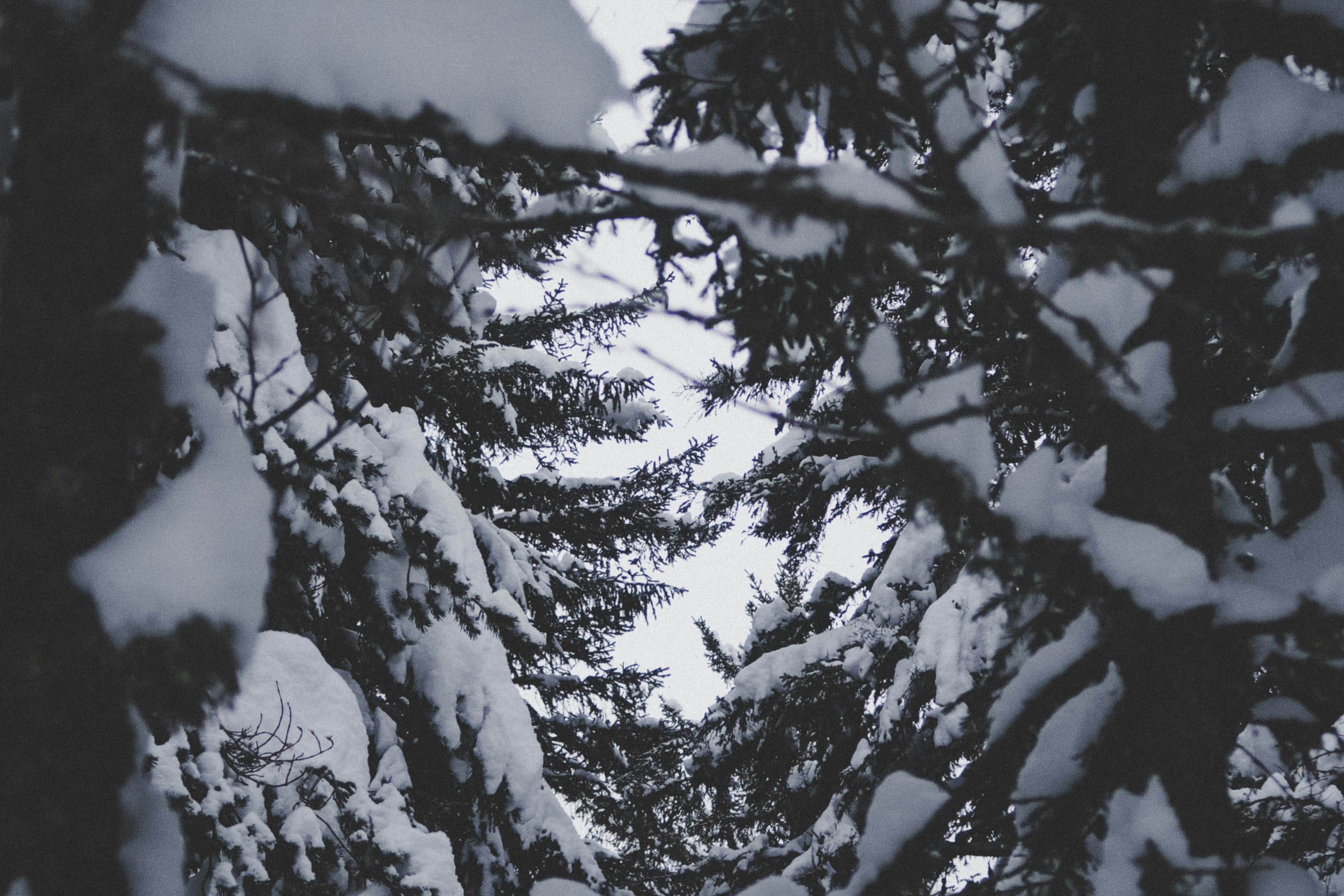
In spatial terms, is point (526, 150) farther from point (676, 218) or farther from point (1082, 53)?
point (1082, 53)

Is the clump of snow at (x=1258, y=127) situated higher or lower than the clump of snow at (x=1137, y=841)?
higher

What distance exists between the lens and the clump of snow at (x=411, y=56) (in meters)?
1.21

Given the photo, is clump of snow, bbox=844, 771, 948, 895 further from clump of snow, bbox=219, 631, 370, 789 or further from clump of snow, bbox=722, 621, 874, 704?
clump of snow, bbox=722, 621, 874, 704

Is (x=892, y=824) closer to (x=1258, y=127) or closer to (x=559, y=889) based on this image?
(x=559, y=889)

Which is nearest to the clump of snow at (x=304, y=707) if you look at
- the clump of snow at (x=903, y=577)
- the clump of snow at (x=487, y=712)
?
the clump of snow at (x=487, y=712)

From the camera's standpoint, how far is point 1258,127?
1653mm

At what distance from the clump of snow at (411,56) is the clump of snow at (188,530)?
343 mm

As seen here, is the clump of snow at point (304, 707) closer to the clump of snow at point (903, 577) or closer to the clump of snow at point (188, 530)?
the clump of snow at point (188, 530)

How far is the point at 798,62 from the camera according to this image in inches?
84.0

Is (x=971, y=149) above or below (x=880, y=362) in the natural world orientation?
above

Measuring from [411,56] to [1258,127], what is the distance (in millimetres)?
1707

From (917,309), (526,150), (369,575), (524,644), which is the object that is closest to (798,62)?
(917,309)

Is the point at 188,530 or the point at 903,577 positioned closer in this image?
the point at 188,530

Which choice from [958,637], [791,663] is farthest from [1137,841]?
[791,663]
